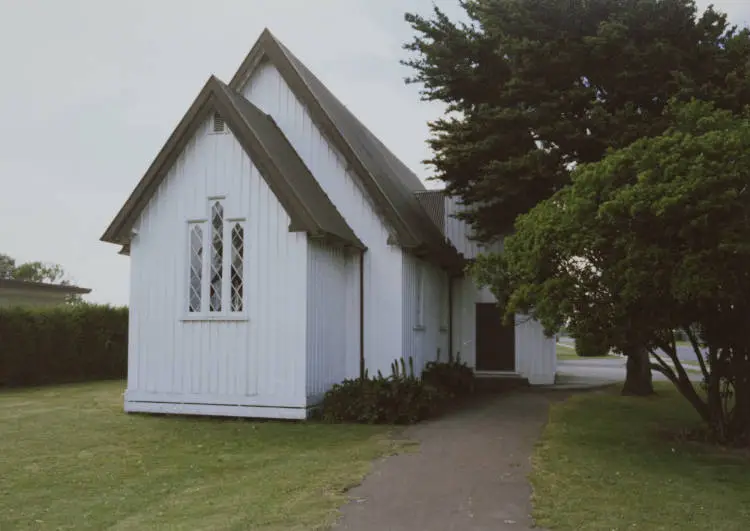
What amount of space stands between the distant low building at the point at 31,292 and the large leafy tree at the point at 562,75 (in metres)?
20.0

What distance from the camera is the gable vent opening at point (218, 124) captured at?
1350cm

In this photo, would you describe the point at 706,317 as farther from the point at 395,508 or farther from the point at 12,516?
the point at 12,516

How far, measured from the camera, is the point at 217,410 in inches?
517

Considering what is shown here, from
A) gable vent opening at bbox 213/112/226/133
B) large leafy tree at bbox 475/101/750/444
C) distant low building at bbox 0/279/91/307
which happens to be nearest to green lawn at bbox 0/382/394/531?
large leafy tree at bbox 475/101/750/444

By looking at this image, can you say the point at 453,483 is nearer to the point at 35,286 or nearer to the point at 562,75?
the point at 562,75

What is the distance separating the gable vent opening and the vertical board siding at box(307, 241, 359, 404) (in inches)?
118

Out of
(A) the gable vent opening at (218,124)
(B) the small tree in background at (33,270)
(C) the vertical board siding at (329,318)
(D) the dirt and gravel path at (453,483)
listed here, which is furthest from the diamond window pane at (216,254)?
(B) the small tree in background at (33,270)

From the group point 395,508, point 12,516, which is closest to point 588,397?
point 395,508

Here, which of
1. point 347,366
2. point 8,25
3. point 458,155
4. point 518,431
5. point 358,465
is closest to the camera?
point 358,465

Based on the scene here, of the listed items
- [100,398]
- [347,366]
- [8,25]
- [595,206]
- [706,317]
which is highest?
[8,25]

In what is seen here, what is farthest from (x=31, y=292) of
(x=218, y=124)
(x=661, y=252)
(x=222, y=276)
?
(x=661, y=252)

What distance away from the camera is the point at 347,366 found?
14.7m

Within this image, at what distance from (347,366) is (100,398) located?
7.17 meters

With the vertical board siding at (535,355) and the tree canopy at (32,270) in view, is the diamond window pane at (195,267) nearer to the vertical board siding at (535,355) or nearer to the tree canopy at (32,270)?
the vertical board siding at (535,355)
